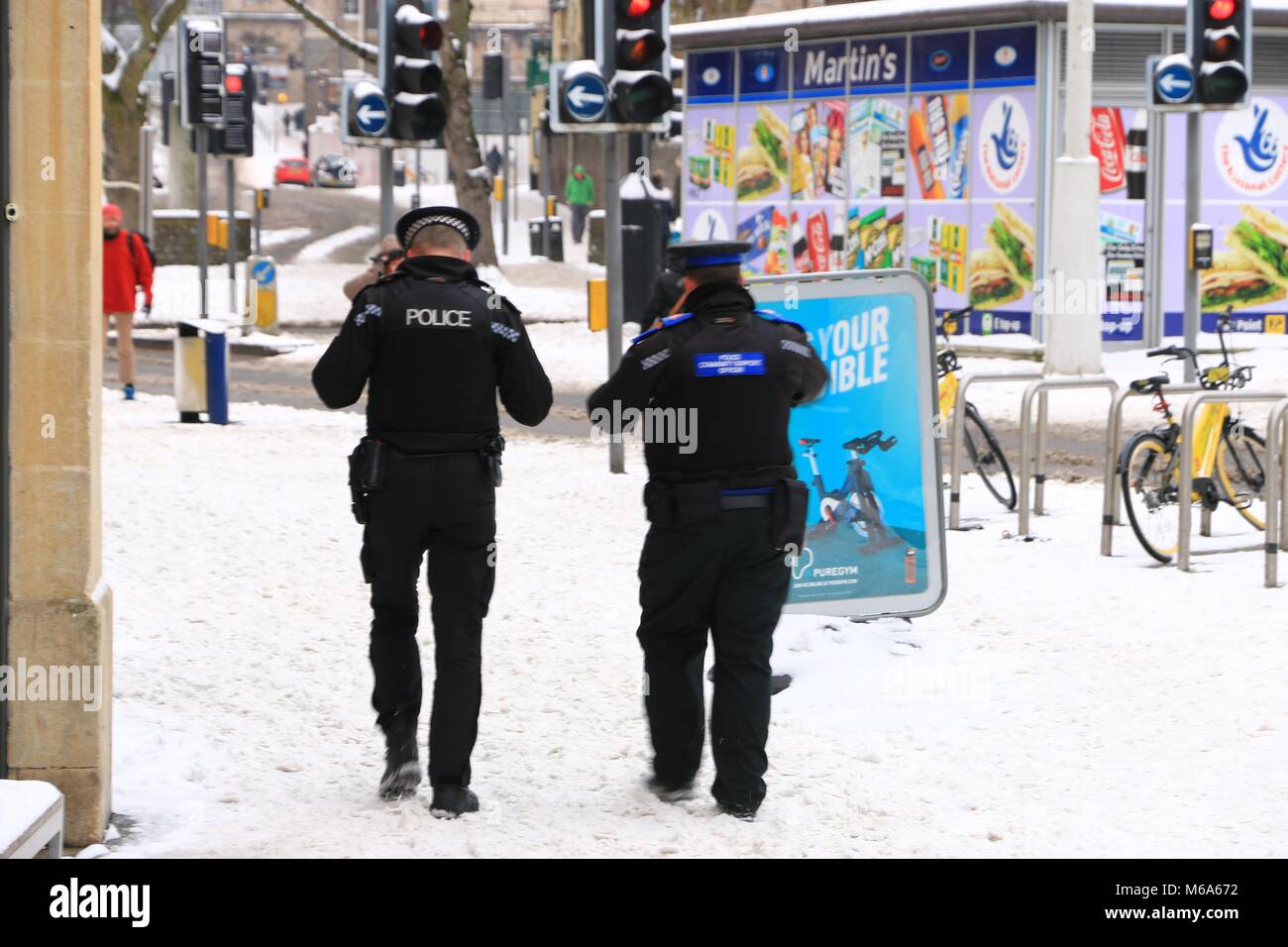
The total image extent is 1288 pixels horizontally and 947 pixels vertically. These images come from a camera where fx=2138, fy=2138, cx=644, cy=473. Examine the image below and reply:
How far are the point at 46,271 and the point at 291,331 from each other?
23.0 m

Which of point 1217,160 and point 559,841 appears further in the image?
point 1217,160

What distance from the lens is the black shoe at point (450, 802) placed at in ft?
20.3

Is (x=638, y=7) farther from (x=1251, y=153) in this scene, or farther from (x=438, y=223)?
(x=1251, y=153)

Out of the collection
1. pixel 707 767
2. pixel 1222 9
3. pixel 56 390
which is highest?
pixel 1222 9

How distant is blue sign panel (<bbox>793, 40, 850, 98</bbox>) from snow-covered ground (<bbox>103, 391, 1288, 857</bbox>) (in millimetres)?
13026

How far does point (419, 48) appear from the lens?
15477 mm

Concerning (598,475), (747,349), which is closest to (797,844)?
(747,349)

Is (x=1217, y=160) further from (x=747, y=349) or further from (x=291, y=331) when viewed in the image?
(x=747, y=349)

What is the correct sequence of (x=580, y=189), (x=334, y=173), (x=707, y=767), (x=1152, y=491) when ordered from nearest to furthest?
(x=707, y=767) < (x=1152, y=491) < (x=580, y=189) < (x=334, y=173)

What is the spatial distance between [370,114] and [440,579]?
13.3 meters

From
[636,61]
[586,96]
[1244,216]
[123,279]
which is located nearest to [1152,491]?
[636,61]

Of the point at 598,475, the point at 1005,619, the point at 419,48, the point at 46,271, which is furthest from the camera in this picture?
the point at 419,48

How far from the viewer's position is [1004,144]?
884 inches

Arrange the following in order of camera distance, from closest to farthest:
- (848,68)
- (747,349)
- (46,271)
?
(46,271), (747,349), (848,68)
